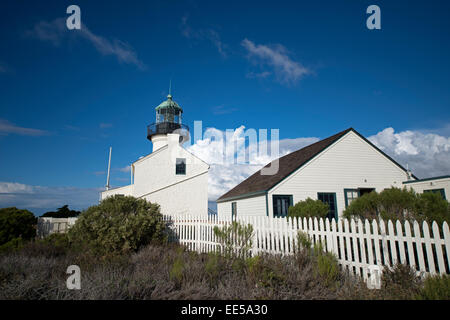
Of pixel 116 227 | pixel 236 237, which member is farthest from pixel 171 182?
pixel 236 237

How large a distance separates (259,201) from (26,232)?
35.3 feet

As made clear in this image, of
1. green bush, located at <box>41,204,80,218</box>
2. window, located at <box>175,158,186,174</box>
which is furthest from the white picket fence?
green bush, located at <box>41,204,80,218</box>

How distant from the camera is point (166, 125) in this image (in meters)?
22.2

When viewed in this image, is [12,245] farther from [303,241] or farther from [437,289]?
[437,289]

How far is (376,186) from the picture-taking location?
47.0 ft

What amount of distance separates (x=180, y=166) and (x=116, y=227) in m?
10.8

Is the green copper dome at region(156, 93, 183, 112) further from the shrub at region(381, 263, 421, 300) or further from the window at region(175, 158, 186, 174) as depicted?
the shrub at region(381, 263, 421, 300)

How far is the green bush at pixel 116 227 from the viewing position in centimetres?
797

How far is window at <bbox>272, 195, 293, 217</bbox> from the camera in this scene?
12.7 m

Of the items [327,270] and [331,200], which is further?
[331,200]

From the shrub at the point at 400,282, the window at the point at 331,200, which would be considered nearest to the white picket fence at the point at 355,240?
the shrub at the point at 400,282

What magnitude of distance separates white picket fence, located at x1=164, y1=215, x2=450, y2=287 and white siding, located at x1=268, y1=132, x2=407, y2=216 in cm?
451
